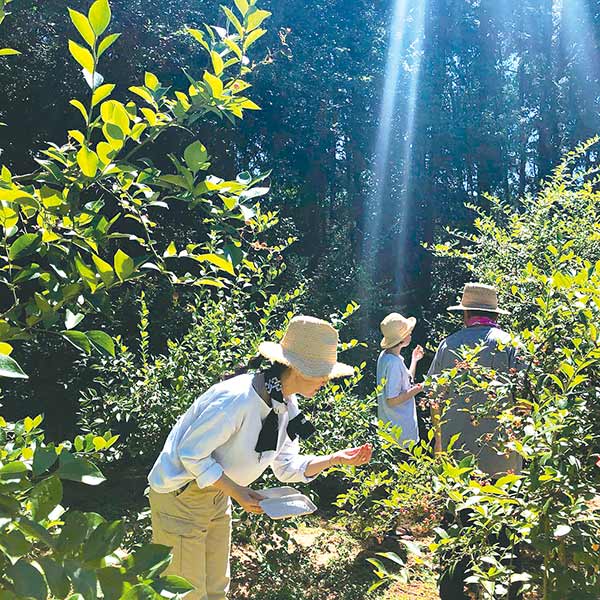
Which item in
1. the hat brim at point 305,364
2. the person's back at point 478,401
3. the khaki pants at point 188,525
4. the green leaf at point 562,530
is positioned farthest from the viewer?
the person's back at point 478,401

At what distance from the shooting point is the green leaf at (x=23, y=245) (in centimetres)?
103

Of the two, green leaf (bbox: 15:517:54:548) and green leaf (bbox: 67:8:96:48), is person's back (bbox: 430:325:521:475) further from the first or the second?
green leaf (bbox: 15:517:54:548)

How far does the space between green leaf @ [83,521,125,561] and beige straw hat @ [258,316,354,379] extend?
5.51ft

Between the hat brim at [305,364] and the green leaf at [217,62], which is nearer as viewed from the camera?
the green leaf at [217,62]

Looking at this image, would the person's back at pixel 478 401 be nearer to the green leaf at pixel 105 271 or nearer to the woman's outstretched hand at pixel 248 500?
the woman's outstretched hand at pixel 248 500

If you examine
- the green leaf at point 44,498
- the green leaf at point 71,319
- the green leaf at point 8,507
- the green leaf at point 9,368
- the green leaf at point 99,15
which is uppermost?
the green leaf at point 99,15

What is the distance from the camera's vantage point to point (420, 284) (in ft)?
34.1

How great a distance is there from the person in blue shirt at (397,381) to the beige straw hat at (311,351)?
2.29 m

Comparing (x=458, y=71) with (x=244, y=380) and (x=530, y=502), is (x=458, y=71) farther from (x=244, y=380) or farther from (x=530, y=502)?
(x=530, y=502)

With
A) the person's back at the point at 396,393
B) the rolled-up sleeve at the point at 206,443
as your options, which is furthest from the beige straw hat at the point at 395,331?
the rolled-up sleeve at the point at 206,443

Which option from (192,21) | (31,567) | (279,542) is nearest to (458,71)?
(192,21)

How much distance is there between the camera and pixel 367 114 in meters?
11.1

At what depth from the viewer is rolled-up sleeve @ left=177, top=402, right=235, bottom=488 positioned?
2.39 metres

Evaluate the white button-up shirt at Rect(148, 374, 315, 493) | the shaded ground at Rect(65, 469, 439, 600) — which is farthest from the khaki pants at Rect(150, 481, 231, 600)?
the shaded ground at Rect(65, 469, 439, 600)
